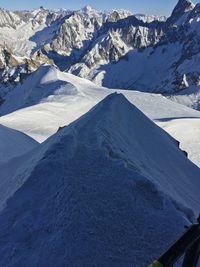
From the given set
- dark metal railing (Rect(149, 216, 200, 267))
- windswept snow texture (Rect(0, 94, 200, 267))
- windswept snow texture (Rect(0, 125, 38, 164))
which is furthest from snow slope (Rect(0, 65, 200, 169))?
dark metal railing (Rect(149, 216, 200, 267))

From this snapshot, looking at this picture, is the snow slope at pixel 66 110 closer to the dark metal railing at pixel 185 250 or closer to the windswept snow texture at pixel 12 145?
the windswept snow texture at pixel 12 145

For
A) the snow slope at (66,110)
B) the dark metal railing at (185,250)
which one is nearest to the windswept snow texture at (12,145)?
the snow slope at (66,110)

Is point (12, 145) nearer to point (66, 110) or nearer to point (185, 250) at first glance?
point (185, 250)

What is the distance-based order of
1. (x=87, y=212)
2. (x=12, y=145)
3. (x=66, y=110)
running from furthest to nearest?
(x=66, y=110) → (x=12, y=145) → (x=87, y=212)

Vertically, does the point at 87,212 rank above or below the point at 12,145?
above

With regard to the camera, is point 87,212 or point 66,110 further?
point 66,110

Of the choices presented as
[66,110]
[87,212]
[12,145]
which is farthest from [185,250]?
[66,110]

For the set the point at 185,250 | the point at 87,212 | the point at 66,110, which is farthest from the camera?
the point at 66,110

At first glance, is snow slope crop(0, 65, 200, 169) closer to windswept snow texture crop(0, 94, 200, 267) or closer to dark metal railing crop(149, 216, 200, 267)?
windswept snow texture crop(0, 94, 200, 267)
